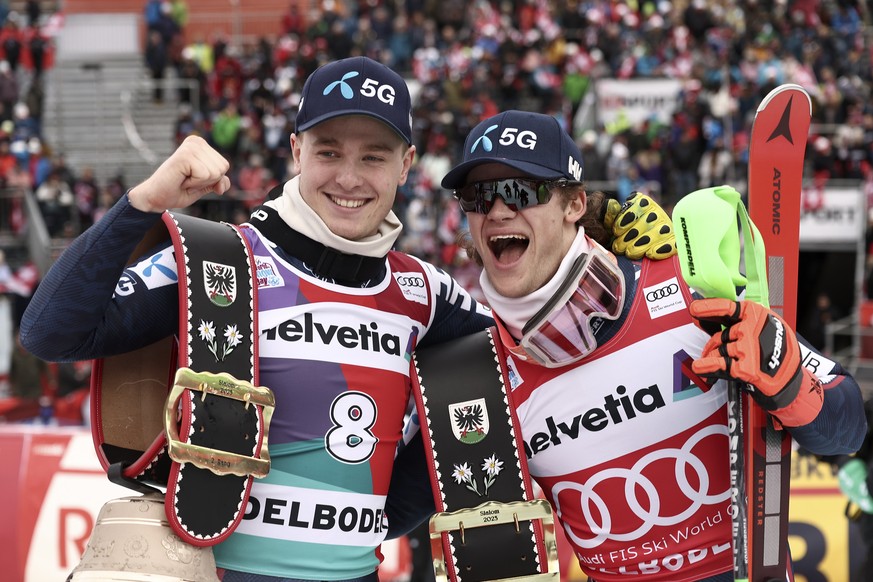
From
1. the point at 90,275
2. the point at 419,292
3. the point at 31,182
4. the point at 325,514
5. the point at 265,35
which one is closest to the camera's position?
the point at 90,275

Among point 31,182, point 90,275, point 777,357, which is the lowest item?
point 31,182

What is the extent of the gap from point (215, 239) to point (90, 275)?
17.6 inches

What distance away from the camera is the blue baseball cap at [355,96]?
12.0ft

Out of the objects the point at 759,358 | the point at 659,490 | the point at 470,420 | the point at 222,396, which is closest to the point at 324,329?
the point at 222,396

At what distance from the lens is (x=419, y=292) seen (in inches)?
159

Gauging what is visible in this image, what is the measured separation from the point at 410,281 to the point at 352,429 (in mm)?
578

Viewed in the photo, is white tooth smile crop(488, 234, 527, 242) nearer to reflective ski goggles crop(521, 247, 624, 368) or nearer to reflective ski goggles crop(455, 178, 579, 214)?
reflective ski goggles crop(455, 178, 579, 214)

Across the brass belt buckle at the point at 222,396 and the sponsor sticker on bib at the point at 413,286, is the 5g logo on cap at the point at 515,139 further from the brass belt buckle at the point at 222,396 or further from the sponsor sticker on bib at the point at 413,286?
the brass belt buckle at the point at 222,396

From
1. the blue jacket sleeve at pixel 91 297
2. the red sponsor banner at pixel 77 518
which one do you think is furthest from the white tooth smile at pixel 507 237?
the red sponsor banner at pixel 77 518

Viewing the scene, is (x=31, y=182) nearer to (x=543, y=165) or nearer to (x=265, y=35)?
(x=265, y=35)

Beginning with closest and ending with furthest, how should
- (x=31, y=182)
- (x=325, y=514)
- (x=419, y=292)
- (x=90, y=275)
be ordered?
1. (x=90, y=275)
2. (x=325, y=514)
3. (x=419, y=292)
4. (x=31, y=182)

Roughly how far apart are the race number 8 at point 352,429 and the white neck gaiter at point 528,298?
0.50 meters

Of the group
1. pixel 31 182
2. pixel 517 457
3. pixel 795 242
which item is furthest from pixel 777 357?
pixel 31 182

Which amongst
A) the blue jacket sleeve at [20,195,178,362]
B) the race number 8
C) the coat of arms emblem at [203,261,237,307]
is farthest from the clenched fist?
the race number 8
